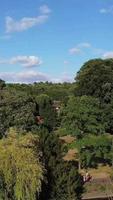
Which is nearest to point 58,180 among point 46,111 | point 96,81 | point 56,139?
point 56,139

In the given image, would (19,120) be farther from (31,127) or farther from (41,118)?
(41,118)

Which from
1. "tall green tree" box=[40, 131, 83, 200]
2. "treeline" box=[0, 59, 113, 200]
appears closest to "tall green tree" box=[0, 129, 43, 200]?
"treeline" box=[0, 59, 113, 200]

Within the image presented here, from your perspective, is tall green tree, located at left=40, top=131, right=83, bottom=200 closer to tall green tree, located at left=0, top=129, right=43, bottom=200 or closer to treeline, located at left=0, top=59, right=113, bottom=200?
treeline, located at left=0, top=59, right=113, bottom=200

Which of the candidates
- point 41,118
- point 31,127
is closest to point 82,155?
point 31,127

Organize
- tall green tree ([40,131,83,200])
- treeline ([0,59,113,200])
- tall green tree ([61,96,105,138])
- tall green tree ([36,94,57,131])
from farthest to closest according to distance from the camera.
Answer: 1. tall green tree ([36,94,57,131])
2. tall green tree ([61,96,105,138])
3. tall green tree ([40,131,83,200])
4. treeline ([0,59,113,200])

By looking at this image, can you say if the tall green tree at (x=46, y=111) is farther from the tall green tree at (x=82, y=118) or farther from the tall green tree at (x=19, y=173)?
the tall green tree at (x=19, y=173)

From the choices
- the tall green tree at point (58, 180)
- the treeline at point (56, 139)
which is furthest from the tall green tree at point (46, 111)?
the tall green tree at point (58, 180)

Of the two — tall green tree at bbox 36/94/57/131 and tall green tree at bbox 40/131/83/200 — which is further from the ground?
tall green tree at bbox 36/94/57/131

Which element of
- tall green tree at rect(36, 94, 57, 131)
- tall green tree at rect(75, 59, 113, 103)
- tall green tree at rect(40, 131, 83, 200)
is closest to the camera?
tall green tree at rect(40, 131, 83, 200)

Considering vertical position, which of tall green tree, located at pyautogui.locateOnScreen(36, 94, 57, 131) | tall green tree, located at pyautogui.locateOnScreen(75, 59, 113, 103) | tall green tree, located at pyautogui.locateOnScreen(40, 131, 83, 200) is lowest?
tall green tree, located at pyautogui.locateOnScreen(40, 131, 83, 200)
